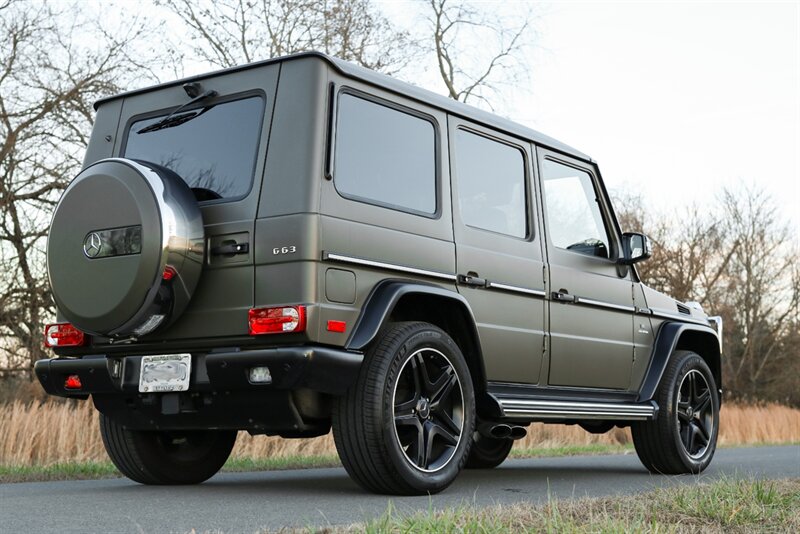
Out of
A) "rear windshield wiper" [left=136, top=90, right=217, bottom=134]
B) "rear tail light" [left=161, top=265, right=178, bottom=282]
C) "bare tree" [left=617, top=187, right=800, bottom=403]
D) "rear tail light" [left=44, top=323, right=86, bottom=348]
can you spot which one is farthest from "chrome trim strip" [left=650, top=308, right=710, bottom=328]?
"bare tree" [left=617, top=187, right=800, bottom=403]

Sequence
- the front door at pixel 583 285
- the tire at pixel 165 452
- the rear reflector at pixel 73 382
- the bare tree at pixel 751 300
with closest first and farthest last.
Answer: the rear reflector at pixel 73 382 < the tire at pixel 165 452 < the front door at pixel 583 285 < the bare tree at pixel 751 300

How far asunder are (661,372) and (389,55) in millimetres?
11591

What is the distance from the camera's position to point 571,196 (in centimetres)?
762

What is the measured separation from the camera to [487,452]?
340 inches

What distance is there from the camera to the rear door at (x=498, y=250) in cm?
617

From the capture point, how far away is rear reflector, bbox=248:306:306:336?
4.98 meters

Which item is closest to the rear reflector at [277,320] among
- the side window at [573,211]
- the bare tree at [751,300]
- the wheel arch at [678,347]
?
the side window at [573,211]

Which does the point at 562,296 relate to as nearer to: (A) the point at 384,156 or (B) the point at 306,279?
(A) the point at 384,156

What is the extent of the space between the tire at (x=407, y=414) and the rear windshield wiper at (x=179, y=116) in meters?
1.70

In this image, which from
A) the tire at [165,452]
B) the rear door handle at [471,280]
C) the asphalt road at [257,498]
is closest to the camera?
the asphalt road at [257,498]

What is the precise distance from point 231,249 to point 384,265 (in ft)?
2.68

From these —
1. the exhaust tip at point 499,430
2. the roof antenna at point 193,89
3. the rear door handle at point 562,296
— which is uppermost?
the roof antenna at point 193,89

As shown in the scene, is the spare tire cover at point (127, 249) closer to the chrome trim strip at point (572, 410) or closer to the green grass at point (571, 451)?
the chrome trim strip at point (572, 410)

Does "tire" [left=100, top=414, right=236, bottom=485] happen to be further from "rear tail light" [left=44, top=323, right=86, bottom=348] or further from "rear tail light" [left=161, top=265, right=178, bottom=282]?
"rear tail light" [left=161, top=265, right=178, bottom=282]
